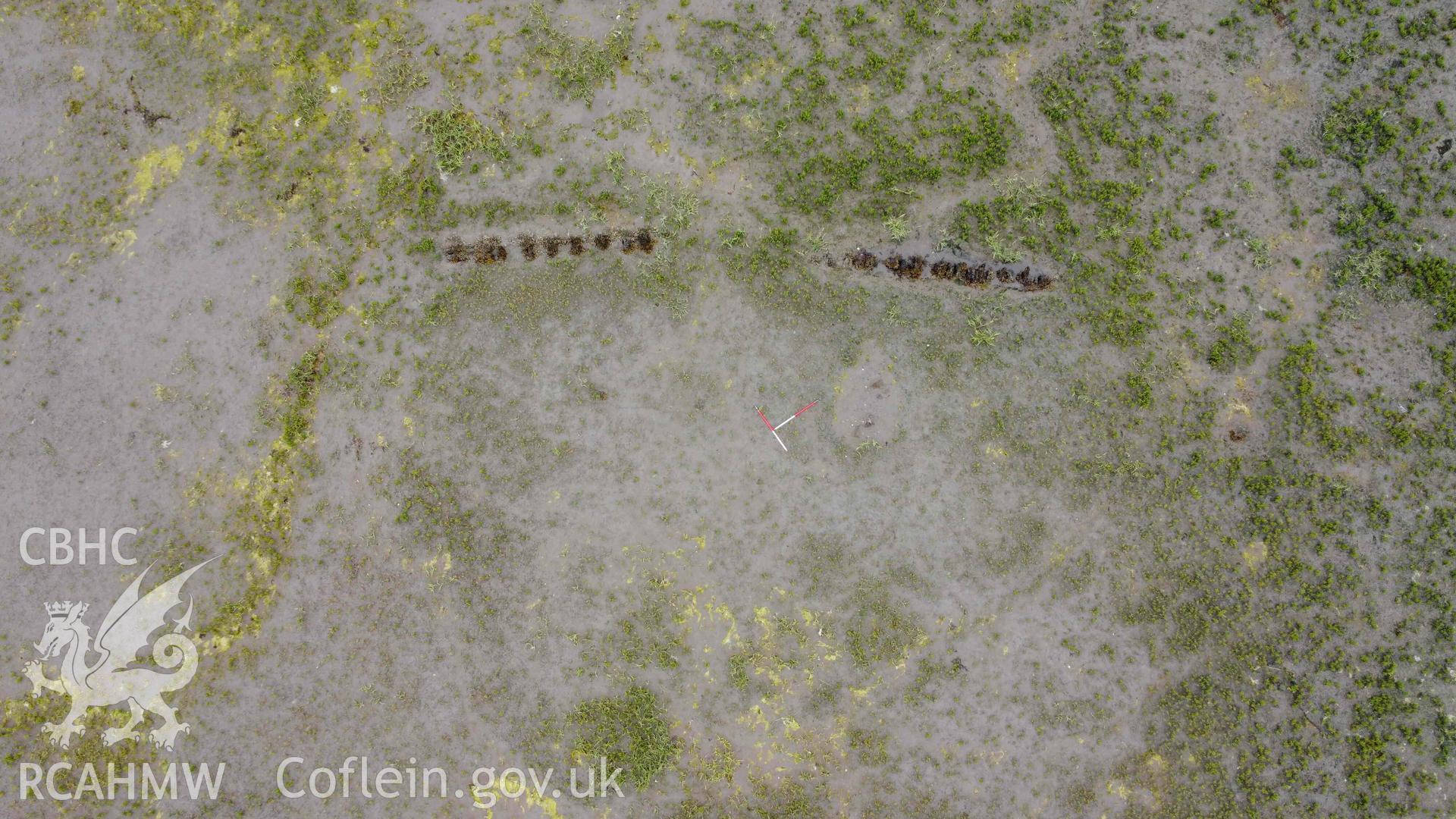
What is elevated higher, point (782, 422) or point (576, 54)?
point (576, 54)

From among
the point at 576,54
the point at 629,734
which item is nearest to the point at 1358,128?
the point at 576,54

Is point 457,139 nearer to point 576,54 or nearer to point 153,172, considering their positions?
point 576,54

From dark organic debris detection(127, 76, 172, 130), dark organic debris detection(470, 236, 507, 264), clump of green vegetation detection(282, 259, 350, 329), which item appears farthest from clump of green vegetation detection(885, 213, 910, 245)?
dark organic debris detection(127, 76, 172, 130)

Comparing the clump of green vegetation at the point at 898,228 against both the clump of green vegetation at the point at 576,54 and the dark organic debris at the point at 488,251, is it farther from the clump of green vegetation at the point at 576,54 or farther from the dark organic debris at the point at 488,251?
the dark organic debris at the point at 488,251

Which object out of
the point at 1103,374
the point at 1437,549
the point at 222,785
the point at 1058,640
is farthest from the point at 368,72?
the point at 1437,549

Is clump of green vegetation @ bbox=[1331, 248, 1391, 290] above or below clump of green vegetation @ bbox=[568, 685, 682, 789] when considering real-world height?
→ above

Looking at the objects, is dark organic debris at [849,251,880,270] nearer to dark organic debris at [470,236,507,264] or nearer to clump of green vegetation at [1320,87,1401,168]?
dark organic debris at [470,236,507,264]
